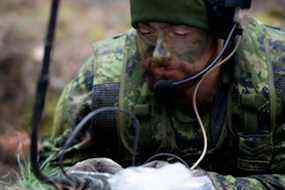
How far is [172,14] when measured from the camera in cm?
375

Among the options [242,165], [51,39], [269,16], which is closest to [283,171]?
[242,165]

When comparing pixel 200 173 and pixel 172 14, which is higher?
pixel 172 14

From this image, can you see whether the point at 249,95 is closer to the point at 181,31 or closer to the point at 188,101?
the point at 188,101

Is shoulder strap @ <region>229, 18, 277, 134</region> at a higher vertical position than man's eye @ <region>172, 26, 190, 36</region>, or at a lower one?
lower

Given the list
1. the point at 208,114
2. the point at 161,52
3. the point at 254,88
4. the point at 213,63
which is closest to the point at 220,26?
the point at 213,63

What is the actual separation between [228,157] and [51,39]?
6.79ft

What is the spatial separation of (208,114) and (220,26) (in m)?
0.53

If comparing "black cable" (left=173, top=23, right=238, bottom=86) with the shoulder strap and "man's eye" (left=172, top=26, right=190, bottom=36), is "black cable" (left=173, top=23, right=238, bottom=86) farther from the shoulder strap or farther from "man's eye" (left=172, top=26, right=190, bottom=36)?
the shoulder strap

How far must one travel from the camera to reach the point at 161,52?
12.3 ft

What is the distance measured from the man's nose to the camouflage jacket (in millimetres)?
427

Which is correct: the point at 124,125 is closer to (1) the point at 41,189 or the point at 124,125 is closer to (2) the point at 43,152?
(2) the point at 43,152

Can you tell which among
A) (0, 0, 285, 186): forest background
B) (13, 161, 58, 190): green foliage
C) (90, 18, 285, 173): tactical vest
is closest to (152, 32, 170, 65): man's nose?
(90, 18, 285, 173): tactical vest

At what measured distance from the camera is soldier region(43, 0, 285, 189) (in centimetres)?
383

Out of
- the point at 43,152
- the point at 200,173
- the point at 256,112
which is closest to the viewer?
the point at 200,173
